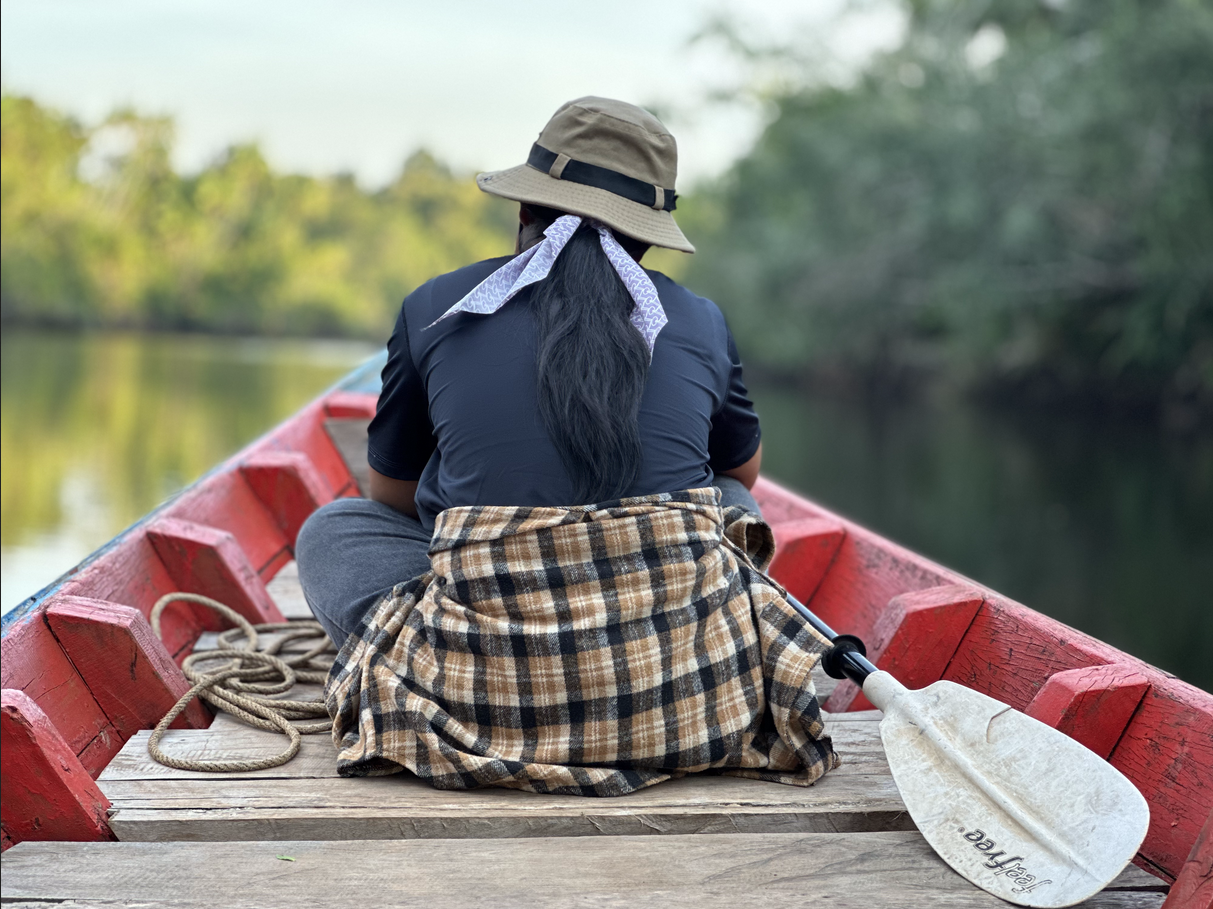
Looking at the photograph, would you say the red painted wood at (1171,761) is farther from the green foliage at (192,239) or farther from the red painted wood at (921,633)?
the green foliage at (192,239)

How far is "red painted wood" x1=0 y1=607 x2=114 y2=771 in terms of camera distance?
1.46 m

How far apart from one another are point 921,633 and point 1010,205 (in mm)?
9116

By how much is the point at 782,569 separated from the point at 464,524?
110cm

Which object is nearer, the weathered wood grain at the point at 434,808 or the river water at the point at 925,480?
the weathered wood grain at the point at 434,808

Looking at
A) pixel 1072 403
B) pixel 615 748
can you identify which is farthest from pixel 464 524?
pixel 1072 403

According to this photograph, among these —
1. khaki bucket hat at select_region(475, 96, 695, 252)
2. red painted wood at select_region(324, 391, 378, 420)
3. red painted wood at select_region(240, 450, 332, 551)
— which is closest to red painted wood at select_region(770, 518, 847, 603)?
khaki bucket hat at select_region(475, 96, 695, 252)

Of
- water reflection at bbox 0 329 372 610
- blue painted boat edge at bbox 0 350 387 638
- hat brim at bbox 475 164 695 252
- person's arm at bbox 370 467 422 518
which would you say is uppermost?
hat brim at bbox 475 164 695 252

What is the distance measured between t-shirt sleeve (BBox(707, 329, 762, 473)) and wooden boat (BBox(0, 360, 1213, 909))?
349 millimetres

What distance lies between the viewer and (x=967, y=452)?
477 inches

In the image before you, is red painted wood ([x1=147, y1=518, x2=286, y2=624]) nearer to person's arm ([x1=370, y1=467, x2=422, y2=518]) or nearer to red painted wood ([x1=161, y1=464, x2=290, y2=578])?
red painted wood ([x1=161, y1=464, x2=290, y2=578])

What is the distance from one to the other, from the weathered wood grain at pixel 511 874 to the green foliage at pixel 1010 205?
8.40 meters

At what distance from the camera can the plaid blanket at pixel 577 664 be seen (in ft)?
4.44

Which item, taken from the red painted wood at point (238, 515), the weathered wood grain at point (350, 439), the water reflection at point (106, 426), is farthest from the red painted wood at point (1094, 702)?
the water reflection at point (106, 426)

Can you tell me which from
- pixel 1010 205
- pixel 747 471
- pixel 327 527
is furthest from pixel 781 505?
pixel 1010 205
